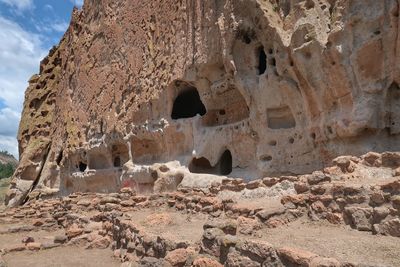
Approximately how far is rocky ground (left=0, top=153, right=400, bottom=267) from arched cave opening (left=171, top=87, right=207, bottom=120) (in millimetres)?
7334

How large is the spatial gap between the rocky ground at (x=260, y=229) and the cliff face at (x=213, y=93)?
2380 mm

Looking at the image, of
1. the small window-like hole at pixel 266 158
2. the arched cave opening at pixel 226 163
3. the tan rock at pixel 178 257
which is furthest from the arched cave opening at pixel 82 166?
the tan rock at pixel 178 257

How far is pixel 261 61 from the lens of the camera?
11.8 metres

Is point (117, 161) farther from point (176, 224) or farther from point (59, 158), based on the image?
point (176, 224)

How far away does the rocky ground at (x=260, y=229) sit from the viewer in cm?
353

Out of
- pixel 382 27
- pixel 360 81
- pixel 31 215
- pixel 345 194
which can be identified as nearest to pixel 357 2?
pixel 382 27

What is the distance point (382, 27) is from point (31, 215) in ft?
33.2

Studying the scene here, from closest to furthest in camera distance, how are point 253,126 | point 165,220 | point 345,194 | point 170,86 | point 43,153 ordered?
point 345,194 → point 165,220 → point 253,126 → point 170,86 → point 43,153

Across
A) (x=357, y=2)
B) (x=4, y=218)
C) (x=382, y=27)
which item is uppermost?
(x=357, y=2)

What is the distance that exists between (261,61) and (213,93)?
6.88ft

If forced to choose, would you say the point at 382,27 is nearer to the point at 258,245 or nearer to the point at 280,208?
the point at 280,208

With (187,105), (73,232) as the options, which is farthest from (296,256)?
(187,105)

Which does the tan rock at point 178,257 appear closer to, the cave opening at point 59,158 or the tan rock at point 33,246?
the tan rock at point 33,246

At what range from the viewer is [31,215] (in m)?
11.3
